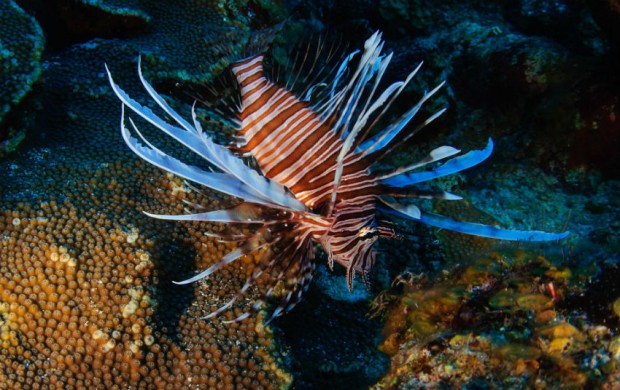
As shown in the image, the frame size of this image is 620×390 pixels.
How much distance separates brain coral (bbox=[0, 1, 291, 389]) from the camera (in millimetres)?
2387

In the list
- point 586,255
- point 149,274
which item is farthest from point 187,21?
point 586,255

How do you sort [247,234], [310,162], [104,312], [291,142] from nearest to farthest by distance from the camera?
[104,312] < [247,234] < [310,162] < [291,142]

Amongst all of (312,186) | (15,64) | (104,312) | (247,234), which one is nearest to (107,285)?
(104,312)

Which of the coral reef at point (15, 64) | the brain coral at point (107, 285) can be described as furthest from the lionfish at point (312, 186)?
the coral reef at point (15, 64)

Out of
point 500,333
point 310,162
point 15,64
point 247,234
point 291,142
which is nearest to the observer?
point 500,333

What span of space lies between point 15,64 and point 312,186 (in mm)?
2585

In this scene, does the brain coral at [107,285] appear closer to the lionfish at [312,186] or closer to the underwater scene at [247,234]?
the underwater scene at [247,234]

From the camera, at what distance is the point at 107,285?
8.38ft

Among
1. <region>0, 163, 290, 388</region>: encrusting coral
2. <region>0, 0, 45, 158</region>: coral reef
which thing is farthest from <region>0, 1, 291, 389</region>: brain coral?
<region>0, 0, 45, 158</region>: coral reef

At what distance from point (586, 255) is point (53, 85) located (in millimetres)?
4247

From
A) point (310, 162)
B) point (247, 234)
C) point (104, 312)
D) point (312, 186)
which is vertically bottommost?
point (104, 312)

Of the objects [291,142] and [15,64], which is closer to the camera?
[291,142]

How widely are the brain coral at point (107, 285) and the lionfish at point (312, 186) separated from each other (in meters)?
0.25

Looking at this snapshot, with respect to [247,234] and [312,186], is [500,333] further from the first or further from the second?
[247,234]
